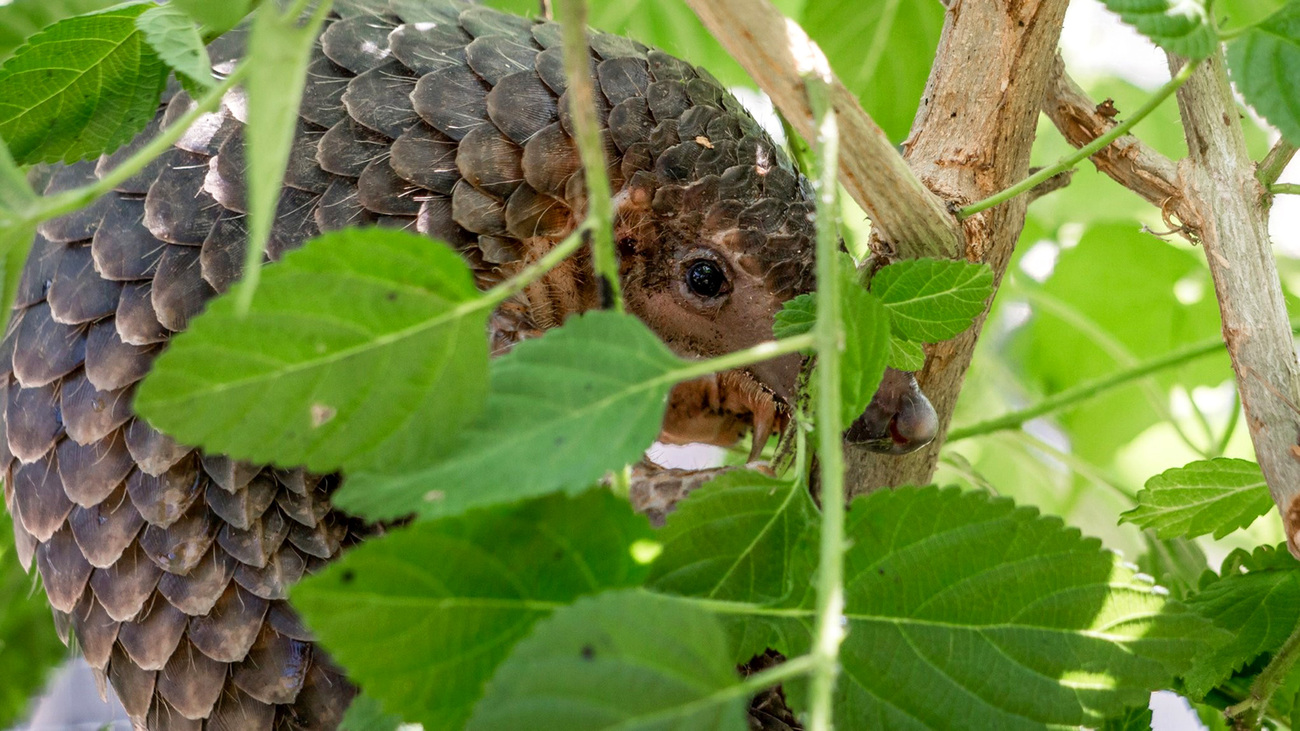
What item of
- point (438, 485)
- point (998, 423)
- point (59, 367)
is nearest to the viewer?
point (438, 485)

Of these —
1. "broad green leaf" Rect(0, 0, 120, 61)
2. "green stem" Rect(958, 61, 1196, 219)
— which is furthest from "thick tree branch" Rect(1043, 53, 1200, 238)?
"broad green leaf" Rect(0, 0, 120, 61)

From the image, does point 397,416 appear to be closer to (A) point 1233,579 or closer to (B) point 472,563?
(B) point 472,563

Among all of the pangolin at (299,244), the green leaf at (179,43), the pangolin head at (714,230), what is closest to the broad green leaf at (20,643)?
the pangolin at (299,244)

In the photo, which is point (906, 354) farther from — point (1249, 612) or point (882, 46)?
point (882, 46)

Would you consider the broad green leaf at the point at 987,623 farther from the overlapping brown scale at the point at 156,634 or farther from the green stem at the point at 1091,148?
the overlapping brown scale at the point at 156,634

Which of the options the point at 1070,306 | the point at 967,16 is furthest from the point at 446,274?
the point at 1070,306

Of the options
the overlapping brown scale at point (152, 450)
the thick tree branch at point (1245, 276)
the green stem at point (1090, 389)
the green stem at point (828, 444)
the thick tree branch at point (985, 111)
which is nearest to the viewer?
the green stem at point (828, 444)
